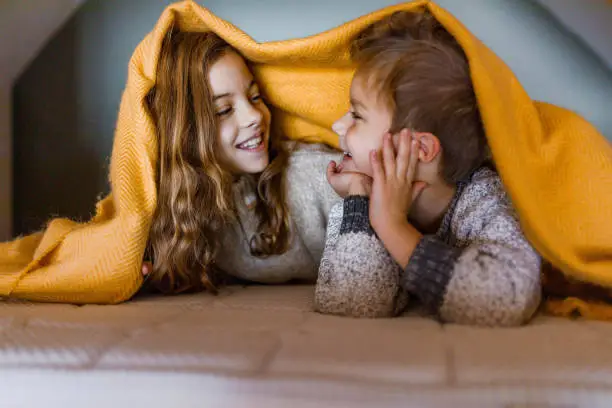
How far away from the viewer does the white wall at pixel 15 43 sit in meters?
1.59

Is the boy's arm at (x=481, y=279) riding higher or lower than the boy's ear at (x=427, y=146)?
lower

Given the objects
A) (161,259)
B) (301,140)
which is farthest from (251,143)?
(161,259)

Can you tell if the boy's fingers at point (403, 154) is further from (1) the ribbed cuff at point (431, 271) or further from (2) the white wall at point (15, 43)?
(2) the white wall at point (15, 43)

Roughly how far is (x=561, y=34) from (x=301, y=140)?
70 cm

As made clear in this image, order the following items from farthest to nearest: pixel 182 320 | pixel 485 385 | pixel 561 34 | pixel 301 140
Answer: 1. pixel 561 34
2. pixel 301 140
3. pixel 182 320
4. pixel 485 385

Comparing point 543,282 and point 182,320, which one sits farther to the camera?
point 543,282

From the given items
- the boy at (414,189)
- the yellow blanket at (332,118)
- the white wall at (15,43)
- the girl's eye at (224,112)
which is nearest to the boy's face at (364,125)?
the boy at (414,189)

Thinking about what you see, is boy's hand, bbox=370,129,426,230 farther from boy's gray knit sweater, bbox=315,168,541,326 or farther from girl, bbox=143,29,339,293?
girl, bbox=143,29,339,293

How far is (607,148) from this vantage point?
39.8 inches

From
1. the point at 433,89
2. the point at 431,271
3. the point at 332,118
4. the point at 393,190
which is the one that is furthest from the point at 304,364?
the point at 332,118

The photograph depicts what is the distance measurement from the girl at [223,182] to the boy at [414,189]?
21cm

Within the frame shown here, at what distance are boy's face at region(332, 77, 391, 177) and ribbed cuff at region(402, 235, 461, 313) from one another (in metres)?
0.18

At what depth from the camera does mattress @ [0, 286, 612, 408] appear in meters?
0.59

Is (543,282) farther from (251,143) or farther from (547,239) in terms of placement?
(251,143)
